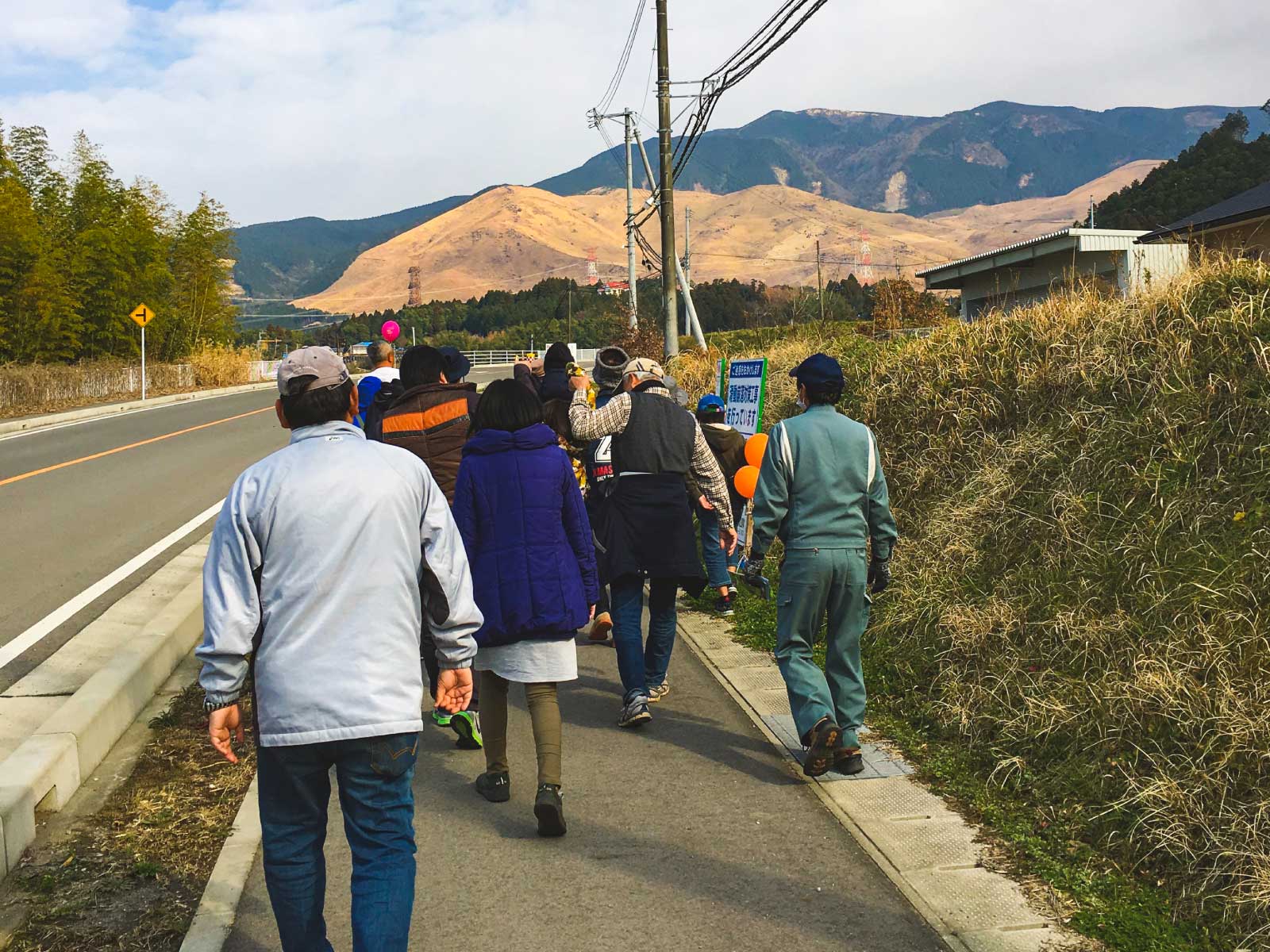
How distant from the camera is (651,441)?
20.1 ft

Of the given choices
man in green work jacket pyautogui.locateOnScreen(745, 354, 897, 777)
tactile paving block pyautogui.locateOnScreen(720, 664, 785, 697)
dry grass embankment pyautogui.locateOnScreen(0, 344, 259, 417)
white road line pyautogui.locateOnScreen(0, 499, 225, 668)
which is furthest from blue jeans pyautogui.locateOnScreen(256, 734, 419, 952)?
dry grass embankment pyautogui.locateOnScreen(0, 344, 259, 417)

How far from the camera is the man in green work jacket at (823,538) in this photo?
5.22m

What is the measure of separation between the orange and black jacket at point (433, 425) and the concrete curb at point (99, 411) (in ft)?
32.8

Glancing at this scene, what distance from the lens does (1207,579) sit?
488 centimetres

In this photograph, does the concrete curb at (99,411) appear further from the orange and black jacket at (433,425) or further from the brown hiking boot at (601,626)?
the orange and black jacket at (433,425)

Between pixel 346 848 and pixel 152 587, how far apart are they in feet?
16.3

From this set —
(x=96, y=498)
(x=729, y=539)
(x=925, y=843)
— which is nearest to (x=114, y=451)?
(x=96, y=498)

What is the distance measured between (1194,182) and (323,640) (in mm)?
45171

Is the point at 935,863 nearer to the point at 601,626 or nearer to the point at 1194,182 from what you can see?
the point at 601,626

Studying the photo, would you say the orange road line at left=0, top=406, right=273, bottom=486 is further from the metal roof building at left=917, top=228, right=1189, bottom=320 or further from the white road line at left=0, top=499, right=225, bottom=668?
the metal roof building at left=917, top=228, right=1189, bottom=320

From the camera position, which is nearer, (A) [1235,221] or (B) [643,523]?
(B) [643,523]

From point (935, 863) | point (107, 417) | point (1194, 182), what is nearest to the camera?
point (935, 863)

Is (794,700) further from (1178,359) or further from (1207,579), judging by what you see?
(1178,359)

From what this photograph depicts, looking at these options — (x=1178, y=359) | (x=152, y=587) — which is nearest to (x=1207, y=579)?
(x=1178, y=359)
